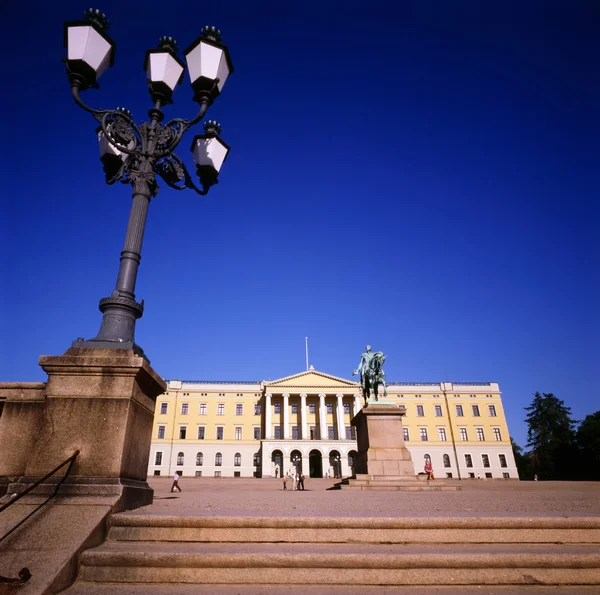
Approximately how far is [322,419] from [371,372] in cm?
4596

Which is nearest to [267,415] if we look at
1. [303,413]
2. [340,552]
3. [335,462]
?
[303,413]

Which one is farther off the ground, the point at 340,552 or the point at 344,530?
the point at 344,530

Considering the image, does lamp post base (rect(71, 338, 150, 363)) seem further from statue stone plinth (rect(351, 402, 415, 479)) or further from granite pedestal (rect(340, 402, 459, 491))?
statue stone plinth (rect(351, 402, 415, 479))

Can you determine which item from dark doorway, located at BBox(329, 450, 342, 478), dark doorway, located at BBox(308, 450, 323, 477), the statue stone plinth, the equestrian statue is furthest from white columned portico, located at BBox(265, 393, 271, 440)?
the statue stone plinth

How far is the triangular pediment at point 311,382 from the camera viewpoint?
64625 millimetres

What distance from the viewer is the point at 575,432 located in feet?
204

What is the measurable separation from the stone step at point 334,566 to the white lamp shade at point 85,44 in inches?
211

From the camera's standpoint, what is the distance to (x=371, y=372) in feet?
64.8

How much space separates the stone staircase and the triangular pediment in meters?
61.8

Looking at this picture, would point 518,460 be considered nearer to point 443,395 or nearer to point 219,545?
point 443,395

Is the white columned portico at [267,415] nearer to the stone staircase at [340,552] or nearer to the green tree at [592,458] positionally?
the green tree at [592,458]

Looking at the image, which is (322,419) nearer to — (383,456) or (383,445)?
(383,445)

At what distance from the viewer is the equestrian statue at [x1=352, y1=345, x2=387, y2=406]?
19562 mm

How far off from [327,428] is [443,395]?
21.0m
